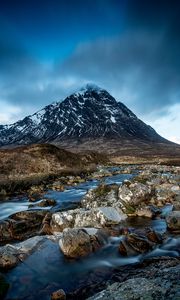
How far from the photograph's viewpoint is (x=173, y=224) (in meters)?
15.8

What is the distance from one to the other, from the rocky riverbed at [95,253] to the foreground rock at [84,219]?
57 mm

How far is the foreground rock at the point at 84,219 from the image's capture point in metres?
16.4

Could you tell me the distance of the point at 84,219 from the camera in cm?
1667

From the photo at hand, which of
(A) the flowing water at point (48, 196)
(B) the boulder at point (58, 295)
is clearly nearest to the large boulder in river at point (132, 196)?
(A) the flowing water at point (48, 196)

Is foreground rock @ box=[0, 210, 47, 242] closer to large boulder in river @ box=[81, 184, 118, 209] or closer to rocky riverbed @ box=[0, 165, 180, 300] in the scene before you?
rocky riverbed @ box=[0, 165, 180, 300]

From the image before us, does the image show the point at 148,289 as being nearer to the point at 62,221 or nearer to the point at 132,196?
the point at 62,221

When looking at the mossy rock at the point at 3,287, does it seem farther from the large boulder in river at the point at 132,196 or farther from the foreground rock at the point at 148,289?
the large boulder in river at the point at 132,196

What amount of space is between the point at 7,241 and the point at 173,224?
9075mm

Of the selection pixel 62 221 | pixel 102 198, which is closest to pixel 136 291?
pixel 62 221

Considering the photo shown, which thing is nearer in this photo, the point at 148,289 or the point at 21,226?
the point at 148,289

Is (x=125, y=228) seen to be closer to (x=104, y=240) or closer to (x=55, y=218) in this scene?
(x=104, y=240)

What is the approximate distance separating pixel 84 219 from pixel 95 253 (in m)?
3.66

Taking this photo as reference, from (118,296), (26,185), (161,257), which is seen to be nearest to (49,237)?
(161,257)

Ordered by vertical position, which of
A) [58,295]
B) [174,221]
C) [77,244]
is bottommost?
[58,295]
